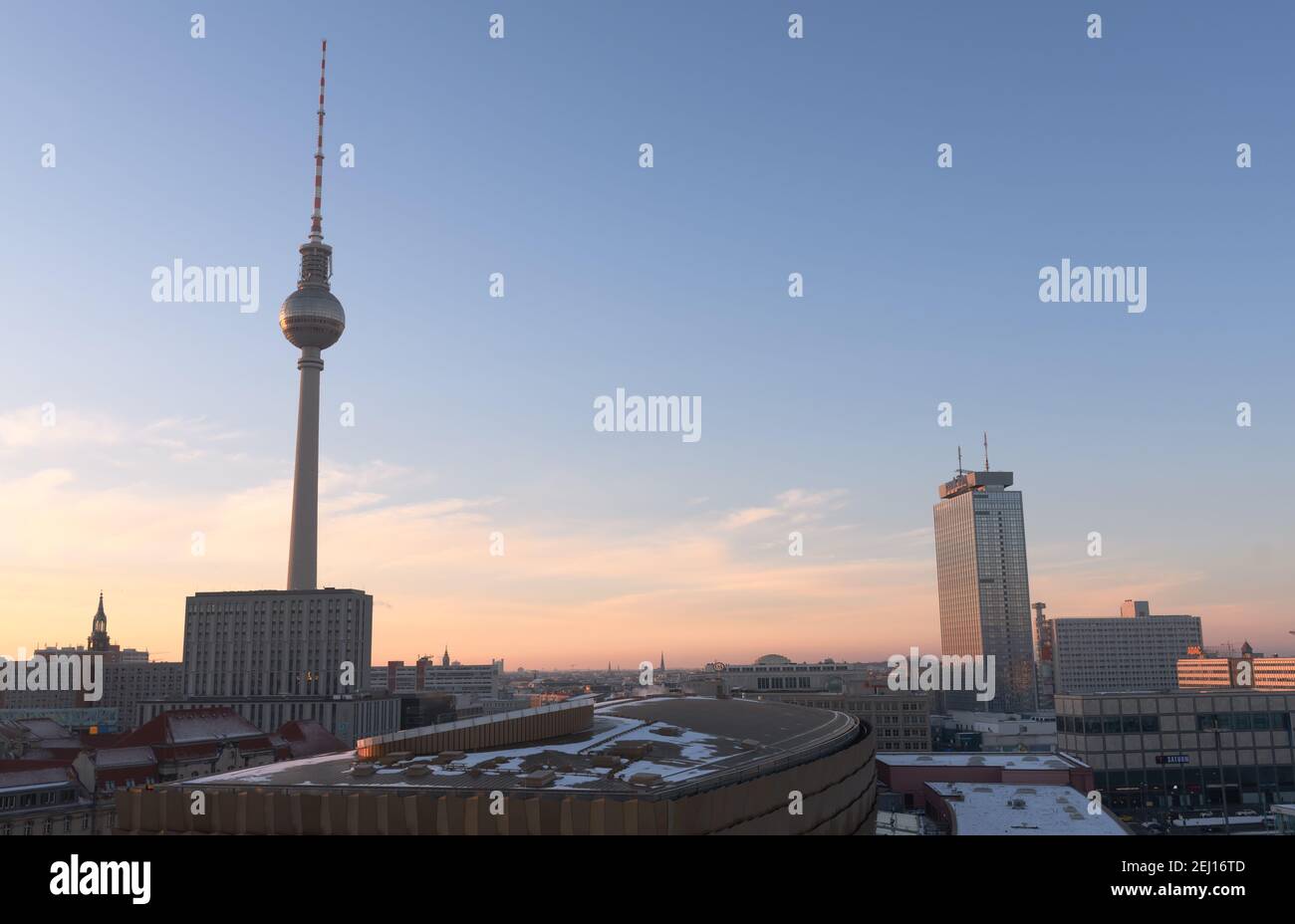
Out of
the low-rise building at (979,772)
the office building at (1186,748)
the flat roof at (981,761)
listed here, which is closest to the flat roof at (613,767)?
the low-rise building at (979,772)

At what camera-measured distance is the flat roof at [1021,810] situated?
295ft

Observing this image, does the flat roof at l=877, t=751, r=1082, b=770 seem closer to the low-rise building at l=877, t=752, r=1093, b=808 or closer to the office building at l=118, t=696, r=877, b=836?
the low-rise building at l=877, t=752, r=1093, b=808

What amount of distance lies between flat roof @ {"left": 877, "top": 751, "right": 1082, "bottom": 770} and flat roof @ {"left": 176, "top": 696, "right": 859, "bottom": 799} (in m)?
65.0

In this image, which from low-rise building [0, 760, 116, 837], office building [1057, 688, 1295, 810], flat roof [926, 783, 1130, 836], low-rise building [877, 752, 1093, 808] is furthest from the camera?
office building [1057, 688, 1295, 810]

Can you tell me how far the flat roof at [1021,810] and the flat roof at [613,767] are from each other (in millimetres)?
33144

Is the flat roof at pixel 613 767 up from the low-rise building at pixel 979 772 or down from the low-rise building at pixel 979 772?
up

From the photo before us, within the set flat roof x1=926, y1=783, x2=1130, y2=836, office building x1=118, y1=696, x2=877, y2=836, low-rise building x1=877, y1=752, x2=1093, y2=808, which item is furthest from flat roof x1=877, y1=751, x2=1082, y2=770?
office building x1=118, y1=696, x2=877, y2=836

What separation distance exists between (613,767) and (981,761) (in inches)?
3953

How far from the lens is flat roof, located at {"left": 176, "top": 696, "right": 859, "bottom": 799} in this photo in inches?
1640

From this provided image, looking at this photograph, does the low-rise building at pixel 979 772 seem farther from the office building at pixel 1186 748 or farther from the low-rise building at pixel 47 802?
the low-rise building at pixel 47 802

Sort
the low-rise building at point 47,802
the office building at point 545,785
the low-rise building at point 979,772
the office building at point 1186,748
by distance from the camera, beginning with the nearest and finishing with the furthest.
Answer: the office building at point 545,785 < the low-rise building at point 47,802 < the low-rise building at point 979,772 < the office building at point 1186,748

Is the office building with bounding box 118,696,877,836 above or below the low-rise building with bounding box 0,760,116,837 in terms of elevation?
above
